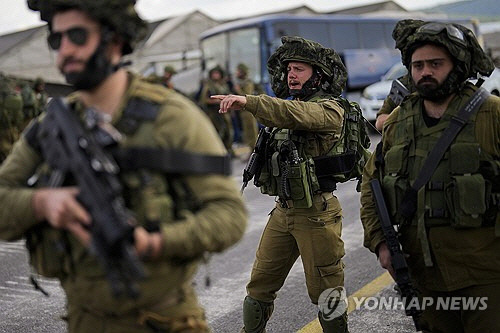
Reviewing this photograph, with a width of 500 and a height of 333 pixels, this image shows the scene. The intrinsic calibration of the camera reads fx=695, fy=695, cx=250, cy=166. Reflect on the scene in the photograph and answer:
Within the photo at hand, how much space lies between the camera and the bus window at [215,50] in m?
17.8

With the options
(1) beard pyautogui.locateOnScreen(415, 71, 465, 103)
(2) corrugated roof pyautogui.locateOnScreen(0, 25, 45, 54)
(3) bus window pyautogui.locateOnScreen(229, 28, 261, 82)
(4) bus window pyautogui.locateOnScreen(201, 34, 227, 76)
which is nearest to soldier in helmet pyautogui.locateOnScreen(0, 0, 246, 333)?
(1) beard pyautogui.locateOnScreen(415, 71, 465, 103)

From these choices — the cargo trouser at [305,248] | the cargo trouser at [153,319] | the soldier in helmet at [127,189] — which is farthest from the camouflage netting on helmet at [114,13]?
the cargo trouser at [305,248]

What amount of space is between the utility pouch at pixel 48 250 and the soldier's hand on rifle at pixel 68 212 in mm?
179

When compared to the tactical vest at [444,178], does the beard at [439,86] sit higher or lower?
higher

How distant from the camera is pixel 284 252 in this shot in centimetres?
410

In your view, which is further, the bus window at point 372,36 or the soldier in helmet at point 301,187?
the bus window at point 372,36

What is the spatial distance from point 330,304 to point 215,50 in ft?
48.0

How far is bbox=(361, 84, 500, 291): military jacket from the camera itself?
9.70 feet

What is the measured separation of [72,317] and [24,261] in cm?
450

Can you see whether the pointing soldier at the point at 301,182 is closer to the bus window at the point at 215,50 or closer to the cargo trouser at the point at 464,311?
the cargo trouser at the point at 464,311

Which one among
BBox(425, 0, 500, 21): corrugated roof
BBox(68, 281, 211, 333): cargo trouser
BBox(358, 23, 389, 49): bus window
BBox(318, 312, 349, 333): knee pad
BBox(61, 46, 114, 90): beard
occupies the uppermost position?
BBox(61, 46, 114, 90): beard

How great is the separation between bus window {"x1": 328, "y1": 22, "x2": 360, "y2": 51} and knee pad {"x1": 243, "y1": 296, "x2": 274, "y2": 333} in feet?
49.9

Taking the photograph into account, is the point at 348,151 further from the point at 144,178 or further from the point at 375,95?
the point at 375,95

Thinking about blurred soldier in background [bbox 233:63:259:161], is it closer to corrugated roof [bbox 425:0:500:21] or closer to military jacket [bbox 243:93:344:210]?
military jacket [bbox 243:93:344:210]
